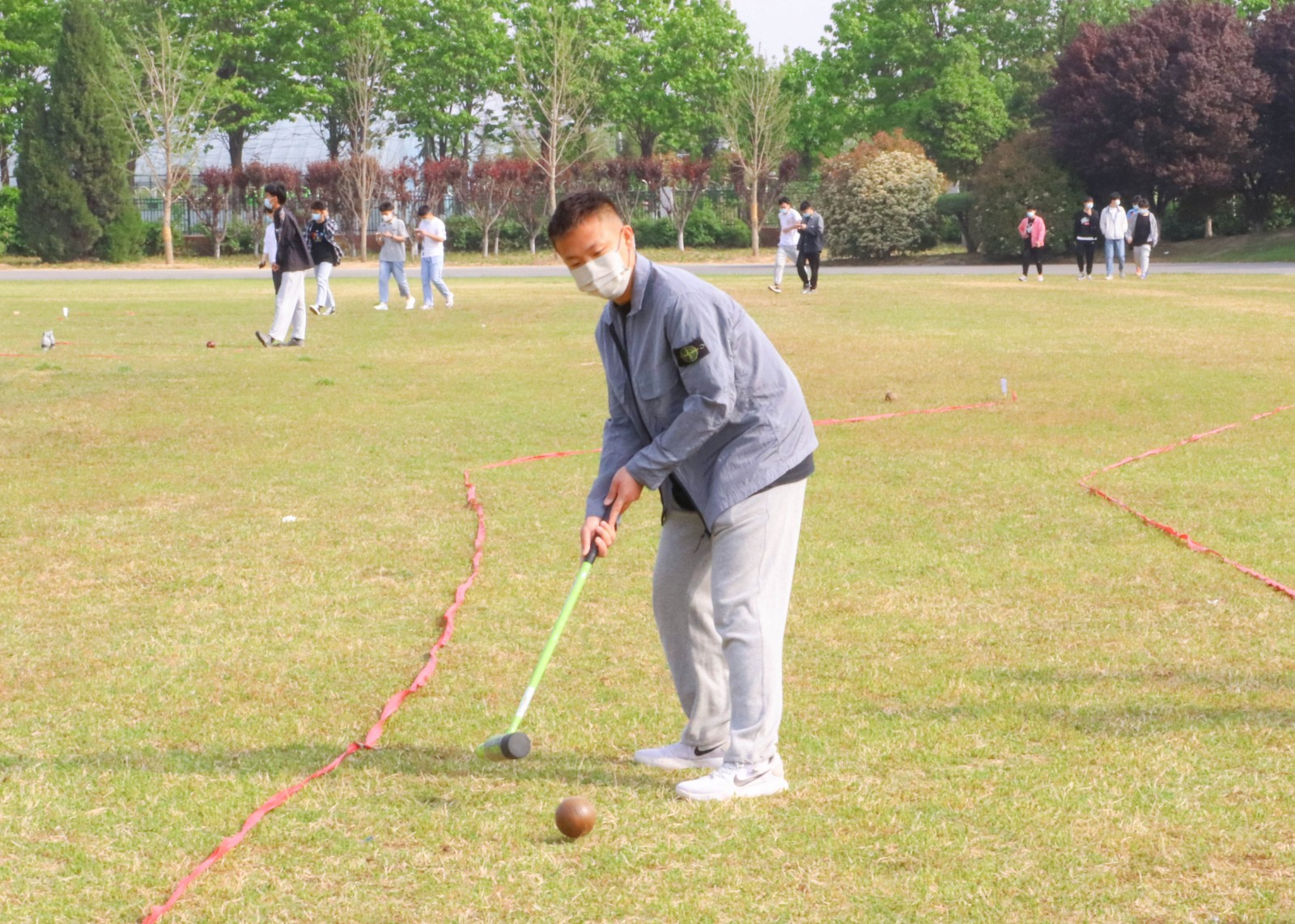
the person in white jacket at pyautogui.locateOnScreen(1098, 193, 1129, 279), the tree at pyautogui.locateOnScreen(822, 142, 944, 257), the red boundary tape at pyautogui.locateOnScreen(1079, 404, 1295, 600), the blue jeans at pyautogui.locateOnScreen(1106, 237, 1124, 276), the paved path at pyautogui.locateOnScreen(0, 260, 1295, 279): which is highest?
the tree at pyautogui.locateOnScreen(822, 142, 944, 257)

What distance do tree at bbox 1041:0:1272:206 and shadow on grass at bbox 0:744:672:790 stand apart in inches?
1760

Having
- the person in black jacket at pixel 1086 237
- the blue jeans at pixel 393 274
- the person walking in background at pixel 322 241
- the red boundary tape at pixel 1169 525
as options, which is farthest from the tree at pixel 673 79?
the red boundary tape at pixel 1169 525

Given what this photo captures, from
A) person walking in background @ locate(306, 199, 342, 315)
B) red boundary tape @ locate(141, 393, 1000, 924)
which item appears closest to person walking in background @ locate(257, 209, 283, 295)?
person walking in background @ locate(306, 199, 342, 315)

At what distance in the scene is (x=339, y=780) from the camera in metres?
4.85

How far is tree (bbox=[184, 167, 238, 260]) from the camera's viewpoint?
5822 centimetres

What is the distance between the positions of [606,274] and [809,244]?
2588 cm

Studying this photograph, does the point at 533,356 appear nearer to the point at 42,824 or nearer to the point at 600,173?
the point at 42,824

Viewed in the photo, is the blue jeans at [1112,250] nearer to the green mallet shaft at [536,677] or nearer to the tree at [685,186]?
the tree at [685,186]

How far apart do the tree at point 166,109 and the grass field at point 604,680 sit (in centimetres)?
4350

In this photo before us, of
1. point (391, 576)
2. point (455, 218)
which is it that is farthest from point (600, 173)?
point (391, 576)

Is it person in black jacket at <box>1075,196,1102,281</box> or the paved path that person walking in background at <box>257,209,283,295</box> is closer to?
the paved path

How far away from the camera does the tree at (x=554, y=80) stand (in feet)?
196

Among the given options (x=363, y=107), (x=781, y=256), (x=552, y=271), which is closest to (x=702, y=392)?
(x=781, y=256)

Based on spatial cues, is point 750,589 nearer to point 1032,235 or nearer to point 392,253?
point 392,253
